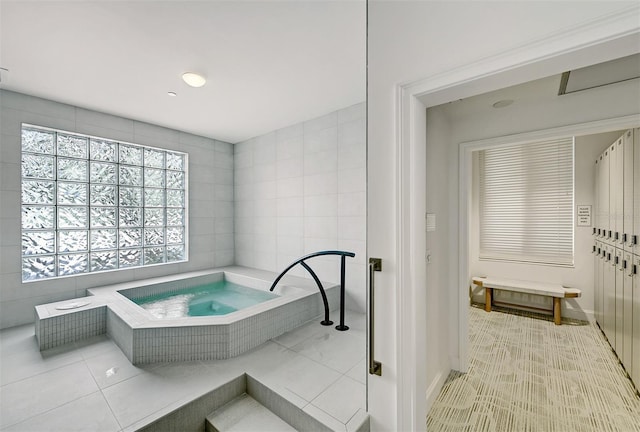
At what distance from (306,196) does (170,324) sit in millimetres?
2462

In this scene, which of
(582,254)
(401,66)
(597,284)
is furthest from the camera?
(582,254)

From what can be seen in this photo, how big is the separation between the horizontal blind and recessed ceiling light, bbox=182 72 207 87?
14.1 feet

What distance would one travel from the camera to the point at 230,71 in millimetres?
2795

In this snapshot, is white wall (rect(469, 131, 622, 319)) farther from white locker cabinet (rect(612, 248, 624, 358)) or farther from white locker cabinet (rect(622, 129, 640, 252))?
white locker cabinet (rect(622, 129, 640, 252))

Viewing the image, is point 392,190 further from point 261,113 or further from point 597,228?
point 597,228

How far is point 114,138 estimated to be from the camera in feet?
12.8

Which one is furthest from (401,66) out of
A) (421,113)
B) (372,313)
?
(372,313)

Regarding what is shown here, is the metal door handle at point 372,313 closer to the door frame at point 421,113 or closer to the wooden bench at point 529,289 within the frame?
the door frame at point 421,113

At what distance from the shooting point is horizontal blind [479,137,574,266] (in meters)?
3.85

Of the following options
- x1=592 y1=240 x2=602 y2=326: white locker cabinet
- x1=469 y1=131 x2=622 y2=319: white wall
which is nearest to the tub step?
x1=592 y1=240 x2=602 y2=326: white locker cabinet

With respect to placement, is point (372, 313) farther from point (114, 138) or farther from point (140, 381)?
point (114, 138)

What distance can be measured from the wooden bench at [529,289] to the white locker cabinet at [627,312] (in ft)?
3.64

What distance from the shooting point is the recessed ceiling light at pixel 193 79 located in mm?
2763

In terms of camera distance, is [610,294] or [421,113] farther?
[610,294]
